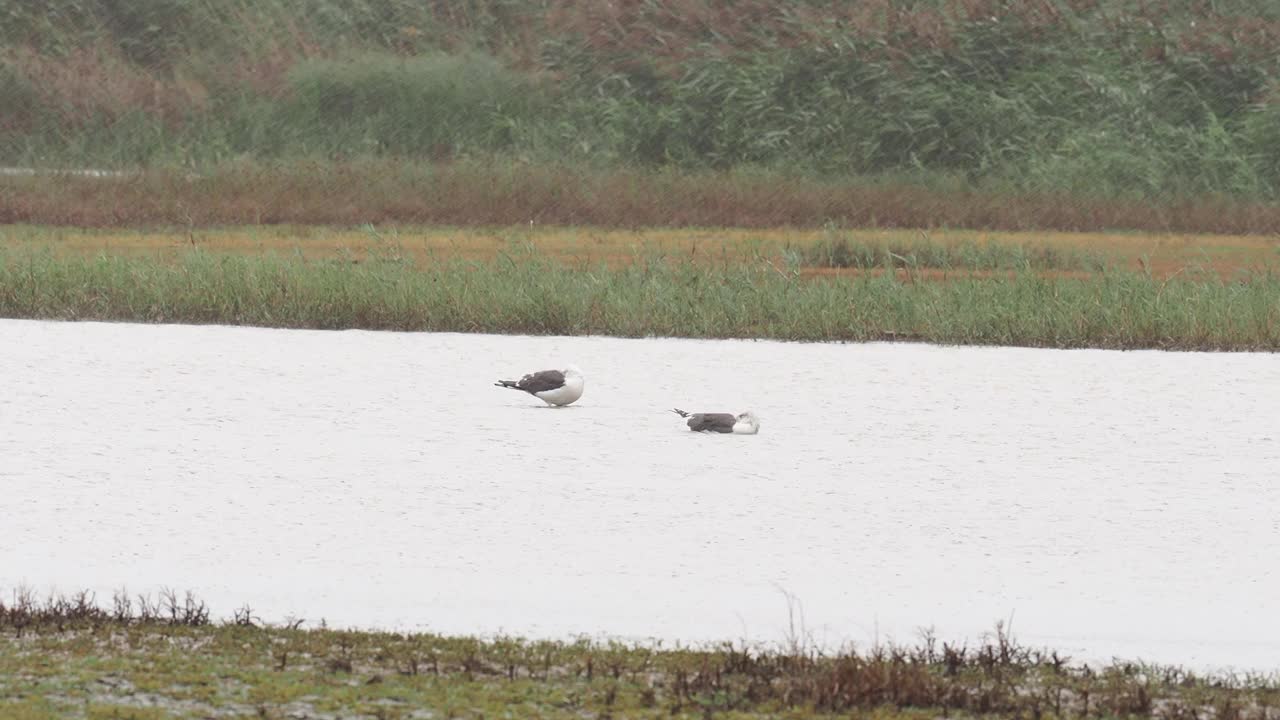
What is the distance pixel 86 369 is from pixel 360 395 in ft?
6.53

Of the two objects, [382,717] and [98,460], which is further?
[98,460]

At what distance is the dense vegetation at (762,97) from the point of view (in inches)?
904

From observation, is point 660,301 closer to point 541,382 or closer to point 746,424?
point 541,382

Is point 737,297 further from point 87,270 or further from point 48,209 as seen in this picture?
point 48,209

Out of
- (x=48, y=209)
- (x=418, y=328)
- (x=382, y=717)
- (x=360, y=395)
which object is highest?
(x=48, y=209)

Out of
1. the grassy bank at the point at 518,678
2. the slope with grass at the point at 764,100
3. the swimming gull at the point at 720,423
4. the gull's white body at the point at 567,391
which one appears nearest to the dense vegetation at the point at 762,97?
the slope with grass at the point at 764,100

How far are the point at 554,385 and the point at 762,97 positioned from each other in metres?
12.4

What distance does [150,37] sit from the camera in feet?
90.6

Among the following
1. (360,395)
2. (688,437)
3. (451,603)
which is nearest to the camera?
A: (451,603)

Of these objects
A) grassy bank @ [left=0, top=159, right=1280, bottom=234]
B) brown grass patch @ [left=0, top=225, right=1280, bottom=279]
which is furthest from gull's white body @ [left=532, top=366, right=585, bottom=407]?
grassy bank @ [left=0, top=159, right=1280, bottom=234]

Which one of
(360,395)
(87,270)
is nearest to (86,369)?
(360,395)

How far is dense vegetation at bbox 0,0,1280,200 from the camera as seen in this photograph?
2297 cm

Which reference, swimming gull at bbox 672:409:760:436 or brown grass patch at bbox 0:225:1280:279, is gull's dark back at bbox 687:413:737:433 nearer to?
swimming gull at bbox 672:409:760:436

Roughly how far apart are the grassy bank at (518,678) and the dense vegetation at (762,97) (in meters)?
16.7
